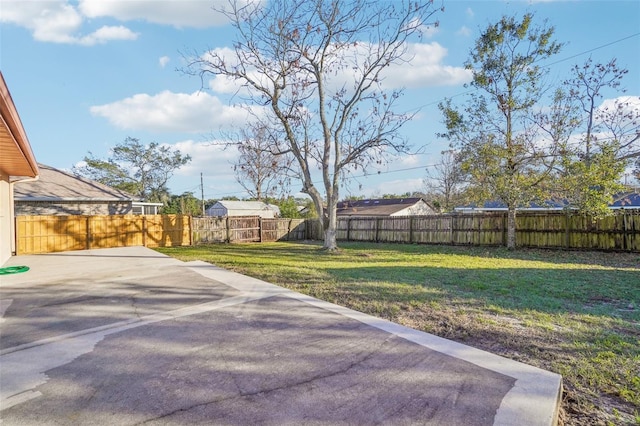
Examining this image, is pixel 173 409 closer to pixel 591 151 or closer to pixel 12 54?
pixel 12 54

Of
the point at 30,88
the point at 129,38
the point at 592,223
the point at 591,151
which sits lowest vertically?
the point at 592,223

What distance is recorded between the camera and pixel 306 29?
11727mm

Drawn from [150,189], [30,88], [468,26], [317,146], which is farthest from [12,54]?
[150,189]

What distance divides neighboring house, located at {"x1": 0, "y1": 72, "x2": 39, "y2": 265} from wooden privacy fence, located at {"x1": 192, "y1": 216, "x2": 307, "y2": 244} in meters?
7.57

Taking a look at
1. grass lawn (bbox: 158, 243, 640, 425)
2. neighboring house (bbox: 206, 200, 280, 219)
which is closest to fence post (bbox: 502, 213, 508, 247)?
grass lawn (bbox: 158, 243, 640, 425)

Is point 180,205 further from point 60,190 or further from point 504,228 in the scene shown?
point 504,228

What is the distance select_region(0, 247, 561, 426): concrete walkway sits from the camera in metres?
2.20

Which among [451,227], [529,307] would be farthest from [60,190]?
[529,307]

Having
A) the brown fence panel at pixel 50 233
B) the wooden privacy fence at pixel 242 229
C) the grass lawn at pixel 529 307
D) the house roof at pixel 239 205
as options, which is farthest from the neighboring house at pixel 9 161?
the house roof at pixel 239 205

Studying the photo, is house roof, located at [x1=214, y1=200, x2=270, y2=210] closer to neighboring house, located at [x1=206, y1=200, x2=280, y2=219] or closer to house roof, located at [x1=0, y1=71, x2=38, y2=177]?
neighboring house, located at [x1=206, y1=200, x2=280, y2=219]

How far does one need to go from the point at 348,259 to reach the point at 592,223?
28.1 ft

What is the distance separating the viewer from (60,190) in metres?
15.3

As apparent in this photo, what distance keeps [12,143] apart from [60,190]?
11.4 meters

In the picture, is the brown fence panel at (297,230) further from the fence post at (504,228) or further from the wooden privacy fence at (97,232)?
the fence post at (504,228)
